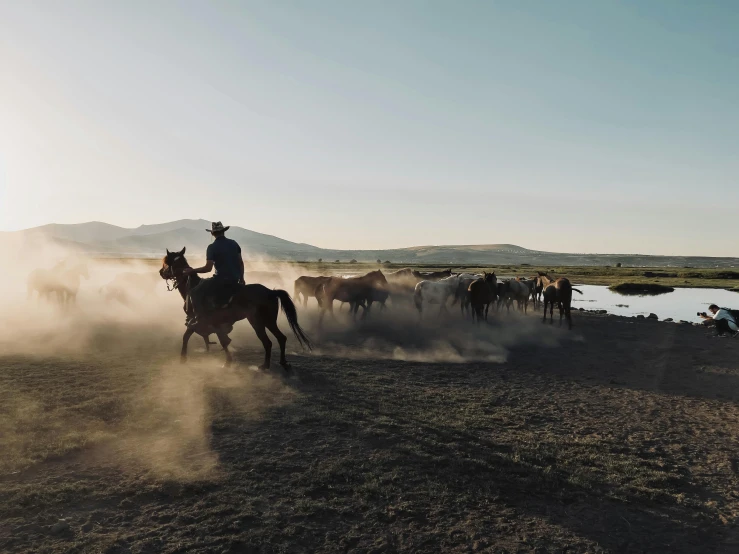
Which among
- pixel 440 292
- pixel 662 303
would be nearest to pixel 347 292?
pixel 440 292

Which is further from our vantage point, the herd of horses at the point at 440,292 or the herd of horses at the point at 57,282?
the herd of horses at the point at 57,282

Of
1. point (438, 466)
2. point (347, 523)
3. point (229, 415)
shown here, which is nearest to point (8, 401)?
point (229, 415)

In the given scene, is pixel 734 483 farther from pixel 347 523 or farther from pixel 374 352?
pixel 374 352

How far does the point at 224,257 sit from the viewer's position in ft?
34.8

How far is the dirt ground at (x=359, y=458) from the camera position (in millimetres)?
4668

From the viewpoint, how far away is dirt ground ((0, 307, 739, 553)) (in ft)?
15.3

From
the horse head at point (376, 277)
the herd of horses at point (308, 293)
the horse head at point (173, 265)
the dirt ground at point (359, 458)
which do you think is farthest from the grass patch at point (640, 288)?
the horse head at point (173, 265)

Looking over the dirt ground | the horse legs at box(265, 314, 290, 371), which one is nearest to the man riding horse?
the horse legs at box(265, 314, 290, 371)

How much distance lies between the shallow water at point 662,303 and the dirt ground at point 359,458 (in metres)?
20.2

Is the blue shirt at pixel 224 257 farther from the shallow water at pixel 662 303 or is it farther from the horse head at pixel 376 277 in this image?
the shallow water at pixel 662 303

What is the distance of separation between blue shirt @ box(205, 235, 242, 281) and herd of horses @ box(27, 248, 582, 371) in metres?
0.49

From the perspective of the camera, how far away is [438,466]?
6.20m

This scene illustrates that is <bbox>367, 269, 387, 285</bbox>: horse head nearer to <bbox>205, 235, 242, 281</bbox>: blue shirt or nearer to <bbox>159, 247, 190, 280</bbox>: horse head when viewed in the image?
<bbox>159, 247, 190, 280</bbox>: horse head

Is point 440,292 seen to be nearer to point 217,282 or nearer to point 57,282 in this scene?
point 217,282
